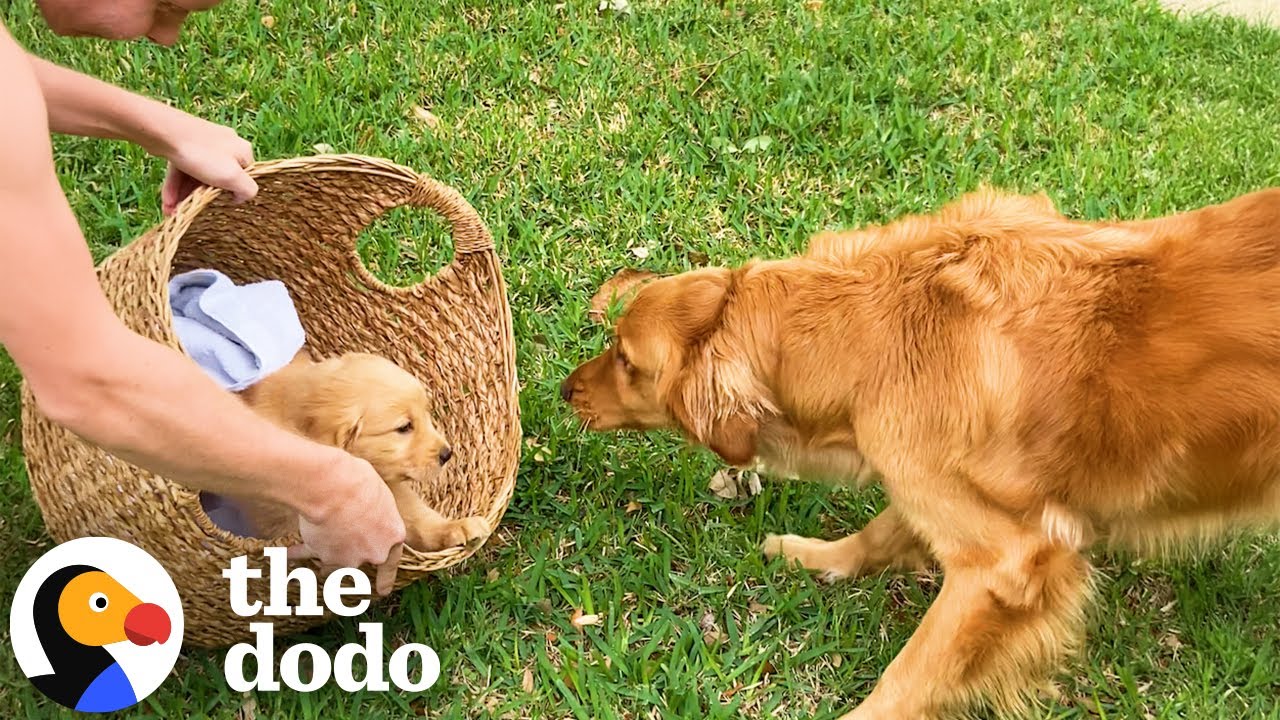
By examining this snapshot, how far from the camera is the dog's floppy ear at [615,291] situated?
3.75 metres

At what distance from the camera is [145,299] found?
2.20 metres

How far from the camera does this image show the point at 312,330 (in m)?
3.59

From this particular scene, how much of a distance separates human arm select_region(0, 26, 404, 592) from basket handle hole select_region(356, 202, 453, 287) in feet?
6.65

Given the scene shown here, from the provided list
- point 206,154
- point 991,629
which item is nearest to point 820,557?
point 991,629

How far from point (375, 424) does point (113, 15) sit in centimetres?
116

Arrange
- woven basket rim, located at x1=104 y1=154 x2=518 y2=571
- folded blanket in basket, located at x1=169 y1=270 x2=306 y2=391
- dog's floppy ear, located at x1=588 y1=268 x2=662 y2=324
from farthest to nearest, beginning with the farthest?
dog's floppy ear, located at x1=588 y1=268 x2=662 y2=324, folded blanket in basket, located at x1=169 y1=270 x2=306 y2=391, woven basket rim, located at x1=104 y1=154 x2=518 y2=571

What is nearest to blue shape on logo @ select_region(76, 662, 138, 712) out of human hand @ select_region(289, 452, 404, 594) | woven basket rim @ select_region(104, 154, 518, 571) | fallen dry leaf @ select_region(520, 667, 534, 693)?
woven basket rim @ select_region(104, 154, 518, 571)

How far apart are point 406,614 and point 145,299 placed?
3.78ft

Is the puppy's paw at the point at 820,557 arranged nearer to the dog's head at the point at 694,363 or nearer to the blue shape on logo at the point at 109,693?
the dog's head at the point at 694,363

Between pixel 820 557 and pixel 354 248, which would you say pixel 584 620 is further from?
pixel 354 248

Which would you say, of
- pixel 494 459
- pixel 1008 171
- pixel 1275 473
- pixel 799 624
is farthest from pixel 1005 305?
pixel 1008 171

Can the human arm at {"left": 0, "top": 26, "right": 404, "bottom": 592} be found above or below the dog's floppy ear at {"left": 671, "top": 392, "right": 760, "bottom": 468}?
above

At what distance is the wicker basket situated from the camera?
226 centimetres

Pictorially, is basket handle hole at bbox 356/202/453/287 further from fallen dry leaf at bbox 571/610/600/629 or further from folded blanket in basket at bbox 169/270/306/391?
fallen dry leaf at bbox 571/610/600/629
